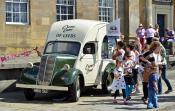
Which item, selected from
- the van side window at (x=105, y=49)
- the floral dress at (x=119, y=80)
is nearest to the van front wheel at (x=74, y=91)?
the floral dress at (x=119, y=80)

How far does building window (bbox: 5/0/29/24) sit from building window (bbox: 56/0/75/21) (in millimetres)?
2081

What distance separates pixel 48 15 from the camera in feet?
92.8

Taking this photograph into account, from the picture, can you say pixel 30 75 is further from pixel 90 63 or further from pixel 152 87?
pixel 152 87

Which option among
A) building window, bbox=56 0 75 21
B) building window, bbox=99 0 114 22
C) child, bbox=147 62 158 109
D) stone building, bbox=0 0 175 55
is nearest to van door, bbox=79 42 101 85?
child, bbox=147 62 158 109

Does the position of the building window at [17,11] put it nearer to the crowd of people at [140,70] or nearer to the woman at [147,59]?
the crowd of people at [140,70]

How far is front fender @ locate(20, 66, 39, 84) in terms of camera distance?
1568cm

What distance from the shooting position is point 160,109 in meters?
13.9

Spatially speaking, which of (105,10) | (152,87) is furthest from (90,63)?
(105,10)

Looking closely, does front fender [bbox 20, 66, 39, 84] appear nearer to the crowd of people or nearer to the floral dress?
the crowd of people

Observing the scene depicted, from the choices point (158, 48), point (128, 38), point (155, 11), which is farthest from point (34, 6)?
point (158, 48)

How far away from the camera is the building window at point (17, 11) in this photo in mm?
26859

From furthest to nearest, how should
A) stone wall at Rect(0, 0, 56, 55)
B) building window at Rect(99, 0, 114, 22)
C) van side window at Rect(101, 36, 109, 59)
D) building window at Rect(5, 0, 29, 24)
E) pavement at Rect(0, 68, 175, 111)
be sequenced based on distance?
1. building window at Rect(99, 0, 114, 22)
2. building window at Rect(5, 0, 29, 24)
3. stone wall at Rect(0, 0, 56, 55)
4. van side window at Rect(101, 36, 109, 59)
5. pavement at Rect(0, 68, 175, 111)

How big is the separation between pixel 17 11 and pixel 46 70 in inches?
471

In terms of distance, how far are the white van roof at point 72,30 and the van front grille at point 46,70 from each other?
127 cm
